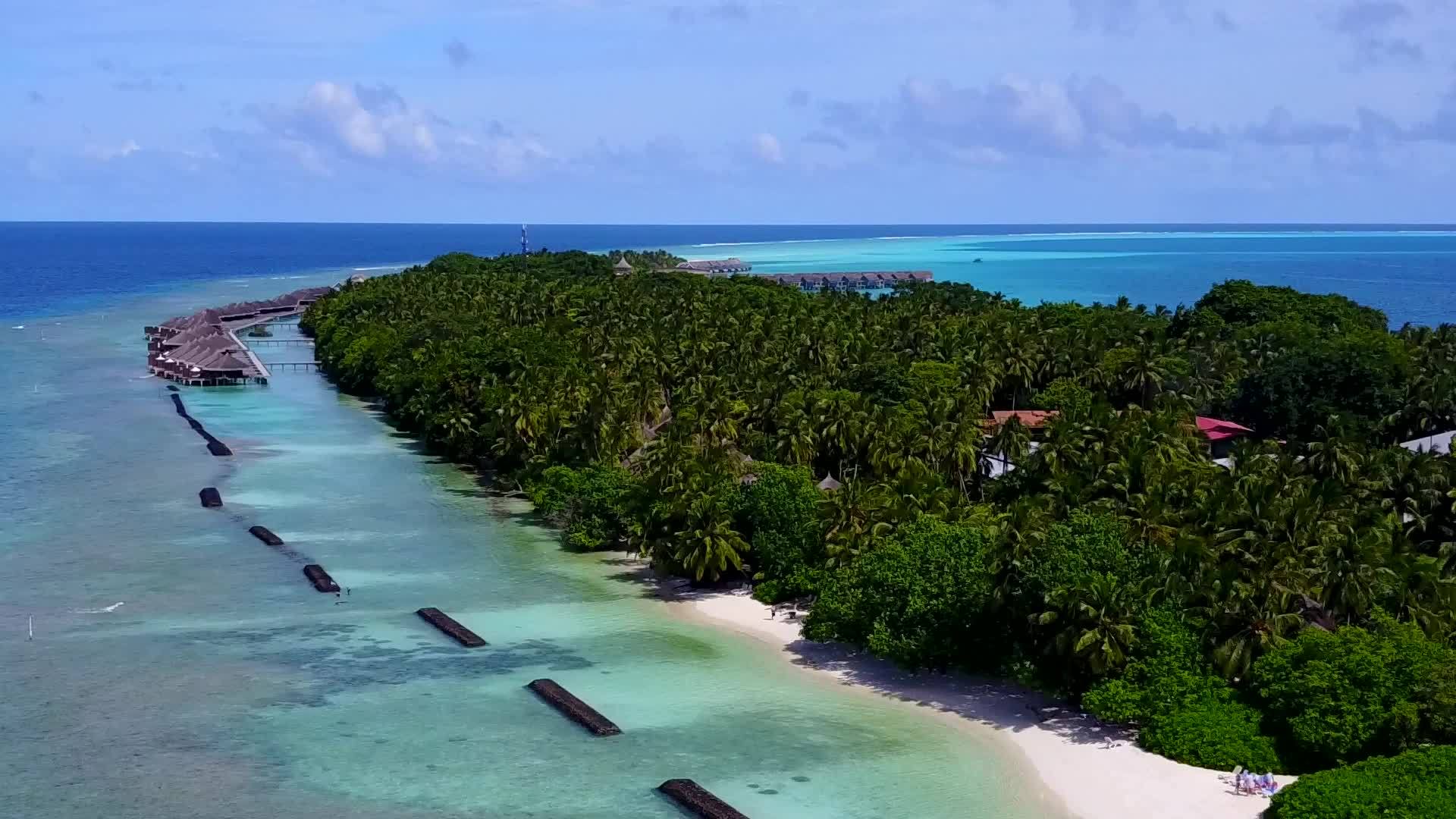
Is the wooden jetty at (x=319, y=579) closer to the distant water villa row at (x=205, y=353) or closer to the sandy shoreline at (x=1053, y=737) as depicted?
the sandy shoreline at (x=1053, y=737)

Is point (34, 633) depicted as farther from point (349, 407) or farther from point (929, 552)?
point (349, 407)

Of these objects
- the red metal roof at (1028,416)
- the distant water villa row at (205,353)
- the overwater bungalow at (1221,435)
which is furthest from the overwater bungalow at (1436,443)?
the distant water villa row at (205,353)

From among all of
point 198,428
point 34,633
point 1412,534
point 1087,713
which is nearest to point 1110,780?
point 1087,713

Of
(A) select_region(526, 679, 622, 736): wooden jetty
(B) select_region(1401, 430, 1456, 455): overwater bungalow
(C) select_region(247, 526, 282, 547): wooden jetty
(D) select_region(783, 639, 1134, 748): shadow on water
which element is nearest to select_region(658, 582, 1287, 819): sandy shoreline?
(D) select_region(783, 639, 1134, 748): shadow on water

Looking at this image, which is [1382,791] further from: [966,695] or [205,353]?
[205,353]

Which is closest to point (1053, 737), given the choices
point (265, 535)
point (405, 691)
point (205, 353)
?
point (405, 691)

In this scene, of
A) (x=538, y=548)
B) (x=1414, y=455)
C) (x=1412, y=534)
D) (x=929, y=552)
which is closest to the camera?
(x=929, y=552)
